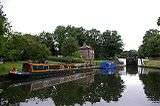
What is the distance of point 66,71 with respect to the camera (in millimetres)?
79312

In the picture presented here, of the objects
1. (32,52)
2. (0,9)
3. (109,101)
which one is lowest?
(109,101)

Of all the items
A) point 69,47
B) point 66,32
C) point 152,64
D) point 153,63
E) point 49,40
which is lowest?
point 152,64

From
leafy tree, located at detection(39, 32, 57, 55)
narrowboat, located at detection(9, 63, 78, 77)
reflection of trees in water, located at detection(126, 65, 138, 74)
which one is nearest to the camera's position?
narrowboat, located at detection(9, 63, 78, 77)

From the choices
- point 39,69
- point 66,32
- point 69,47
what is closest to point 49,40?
point 66,32

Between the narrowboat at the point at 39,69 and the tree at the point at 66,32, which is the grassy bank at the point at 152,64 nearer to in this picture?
the tree at the point at 66,32

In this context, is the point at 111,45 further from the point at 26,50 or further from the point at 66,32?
the point at 26,50

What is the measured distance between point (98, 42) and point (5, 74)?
101187mm

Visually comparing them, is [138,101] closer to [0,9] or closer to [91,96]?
[91,96]

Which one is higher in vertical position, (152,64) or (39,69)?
(152,64)

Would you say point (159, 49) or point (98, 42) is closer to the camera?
point (159, 49)

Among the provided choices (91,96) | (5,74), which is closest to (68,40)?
(5,74)

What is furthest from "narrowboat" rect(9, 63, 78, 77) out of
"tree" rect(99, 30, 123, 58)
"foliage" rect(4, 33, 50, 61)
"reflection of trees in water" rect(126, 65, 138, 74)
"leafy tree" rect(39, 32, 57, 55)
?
"tree" rect(99, 30, 123, 58)

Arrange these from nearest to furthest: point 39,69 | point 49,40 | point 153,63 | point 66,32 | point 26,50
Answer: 1. point 39,69
2. point 26,50
3. point 153,63
4. point 49,40
5. point 66,32

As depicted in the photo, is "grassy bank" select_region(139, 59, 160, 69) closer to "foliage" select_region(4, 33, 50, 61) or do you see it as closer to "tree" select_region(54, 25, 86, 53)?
"tree" select_region(54, 25, 86, 53)
